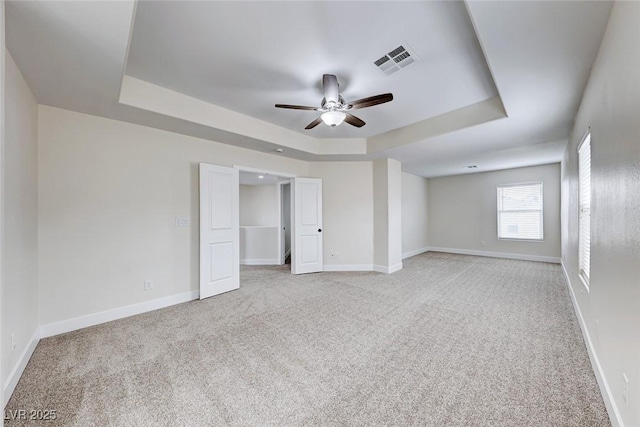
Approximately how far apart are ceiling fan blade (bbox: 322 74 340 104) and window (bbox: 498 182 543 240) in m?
6.27

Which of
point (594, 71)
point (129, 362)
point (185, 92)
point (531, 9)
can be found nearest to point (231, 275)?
point (129, 362)

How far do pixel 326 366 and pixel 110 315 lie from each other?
2.67 meters

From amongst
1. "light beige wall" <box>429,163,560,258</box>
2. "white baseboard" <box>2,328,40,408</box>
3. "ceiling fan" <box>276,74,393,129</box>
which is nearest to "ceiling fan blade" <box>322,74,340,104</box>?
"ceiling fan" <box>276,74,393,129</box>

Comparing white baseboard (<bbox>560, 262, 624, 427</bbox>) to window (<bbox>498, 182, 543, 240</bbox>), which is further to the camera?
window (<bbox>498, 182, 543, 240</bbox>)

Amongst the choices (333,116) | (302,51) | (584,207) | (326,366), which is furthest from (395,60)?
(326,366)

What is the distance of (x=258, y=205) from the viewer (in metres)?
7.87

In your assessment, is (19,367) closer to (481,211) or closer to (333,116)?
(333,116)

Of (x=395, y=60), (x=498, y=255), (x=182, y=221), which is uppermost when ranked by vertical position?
(x=395, y=60)

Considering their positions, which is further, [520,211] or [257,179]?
[257,179]

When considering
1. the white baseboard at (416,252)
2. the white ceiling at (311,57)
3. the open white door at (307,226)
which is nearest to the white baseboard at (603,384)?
the white ceiling at (311,57)

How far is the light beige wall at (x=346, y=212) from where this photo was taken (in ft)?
17.7

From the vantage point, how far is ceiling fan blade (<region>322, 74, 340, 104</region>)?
96.0 inches

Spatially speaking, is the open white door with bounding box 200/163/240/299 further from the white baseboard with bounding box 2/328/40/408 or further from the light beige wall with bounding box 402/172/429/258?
the light beige wall with bounding box 402/172/429/258

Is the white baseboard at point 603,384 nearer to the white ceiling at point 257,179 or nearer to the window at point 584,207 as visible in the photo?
the window at point 584,207
